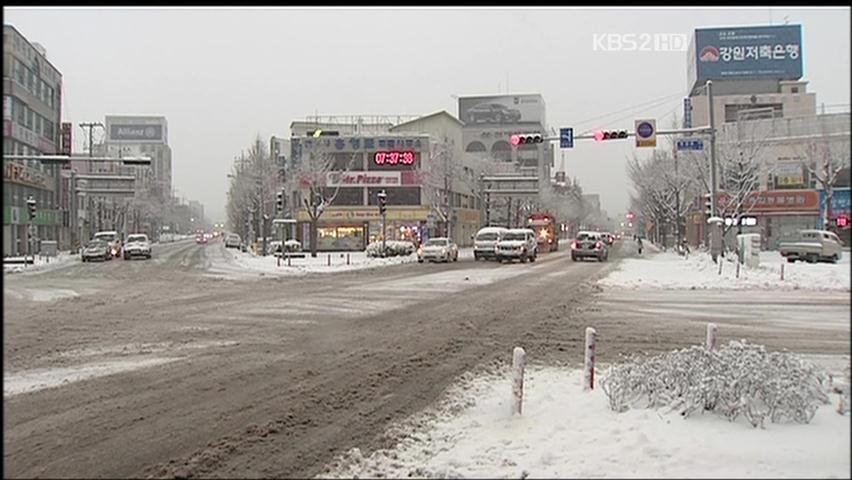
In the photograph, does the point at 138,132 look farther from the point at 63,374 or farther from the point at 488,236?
the point at 63,374

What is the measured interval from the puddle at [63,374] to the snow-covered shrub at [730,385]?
713cm

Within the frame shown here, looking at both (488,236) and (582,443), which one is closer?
(582,443)

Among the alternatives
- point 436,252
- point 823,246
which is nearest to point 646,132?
point 823,246

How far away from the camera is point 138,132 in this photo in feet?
203

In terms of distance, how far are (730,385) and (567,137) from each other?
805 inches

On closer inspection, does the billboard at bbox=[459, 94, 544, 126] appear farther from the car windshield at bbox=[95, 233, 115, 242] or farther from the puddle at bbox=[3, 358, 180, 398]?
the puddle at bbox=[3, 358, 180, 398]

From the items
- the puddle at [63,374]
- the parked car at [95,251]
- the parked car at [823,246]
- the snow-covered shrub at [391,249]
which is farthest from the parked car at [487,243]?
the parked car at [823,246]

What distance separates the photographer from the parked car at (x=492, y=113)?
132875 millimetres

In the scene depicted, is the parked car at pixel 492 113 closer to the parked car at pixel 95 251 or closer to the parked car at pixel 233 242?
the parked car at pixel 233 242

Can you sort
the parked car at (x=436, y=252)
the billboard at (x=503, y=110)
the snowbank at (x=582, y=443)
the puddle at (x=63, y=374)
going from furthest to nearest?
the billboard at (x=503, y=110) → the parked car at (x=436, y=252) → the puddle at (x=63, y=374) → the snowbank at (x=582, y=443)

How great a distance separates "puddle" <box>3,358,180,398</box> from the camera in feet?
29.2

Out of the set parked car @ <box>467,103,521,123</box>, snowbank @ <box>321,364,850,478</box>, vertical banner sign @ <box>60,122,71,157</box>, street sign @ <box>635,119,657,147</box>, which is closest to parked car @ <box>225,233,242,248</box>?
vertical banner sign @ <box>60,122,71,157</box>

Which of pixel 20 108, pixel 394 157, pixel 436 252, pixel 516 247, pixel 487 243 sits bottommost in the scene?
pixel 436 252

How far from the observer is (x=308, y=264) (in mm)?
40875
